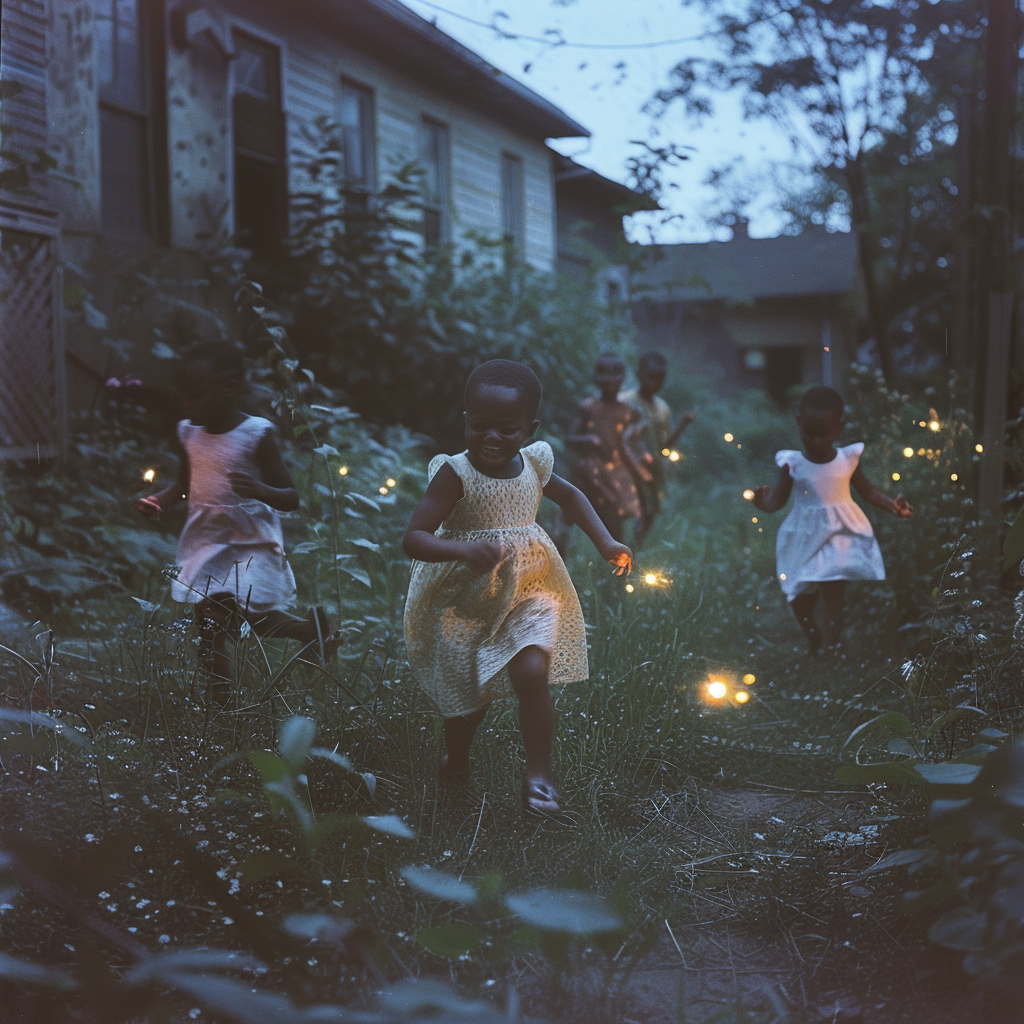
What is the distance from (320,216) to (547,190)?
7.63 metres

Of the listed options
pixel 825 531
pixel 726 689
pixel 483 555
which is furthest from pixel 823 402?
pixel 483 555

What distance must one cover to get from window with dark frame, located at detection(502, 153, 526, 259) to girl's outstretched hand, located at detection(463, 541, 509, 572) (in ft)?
42.4

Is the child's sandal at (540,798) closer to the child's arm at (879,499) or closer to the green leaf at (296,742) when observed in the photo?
the green leaf at (296,742)

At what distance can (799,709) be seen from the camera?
4238mm

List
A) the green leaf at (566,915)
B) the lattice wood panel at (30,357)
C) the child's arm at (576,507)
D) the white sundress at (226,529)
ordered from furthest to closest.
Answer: the lattice wood panel at (30,357), the white sundress at (226,529), the child's arm at (576,507), the green leaf at (566,915)

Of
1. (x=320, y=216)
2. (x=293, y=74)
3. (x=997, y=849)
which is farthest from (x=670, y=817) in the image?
(x=293, y=74)

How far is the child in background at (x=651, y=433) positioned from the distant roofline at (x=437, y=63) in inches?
90.1

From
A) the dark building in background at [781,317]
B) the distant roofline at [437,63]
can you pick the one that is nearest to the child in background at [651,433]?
the distant roofline at [437,63]

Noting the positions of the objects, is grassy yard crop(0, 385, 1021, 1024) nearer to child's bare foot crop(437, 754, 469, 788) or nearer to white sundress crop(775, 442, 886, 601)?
child's bare foot crop(437, 754, 469, 788)

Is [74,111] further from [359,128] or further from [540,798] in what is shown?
[540,798]

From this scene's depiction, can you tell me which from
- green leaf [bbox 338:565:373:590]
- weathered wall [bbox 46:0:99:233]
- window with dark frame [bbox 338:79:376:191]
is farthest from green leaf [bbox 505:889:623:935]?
window with dark frame [bbox 338:79:376:191]

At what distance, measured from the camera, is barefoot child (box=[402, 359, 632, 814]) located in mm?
2861

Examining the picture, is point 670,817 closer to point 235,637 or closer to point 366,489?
point 235,637

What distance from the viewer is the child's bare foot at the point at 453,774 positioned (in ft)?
9.91
